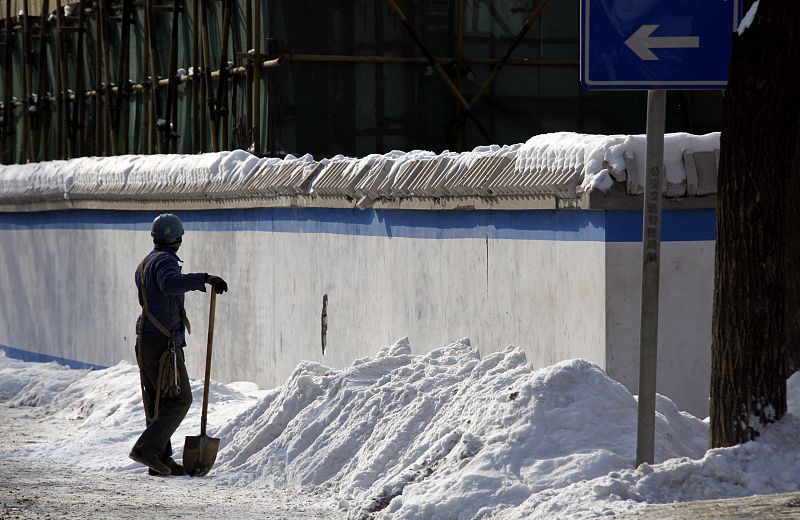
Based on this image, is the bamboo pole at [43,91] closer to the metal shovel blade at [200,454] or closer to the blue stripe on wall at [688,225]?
the metal shovel blade at [200,454]

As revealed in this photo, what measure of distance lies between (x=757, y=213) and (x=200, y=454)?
15.8ft

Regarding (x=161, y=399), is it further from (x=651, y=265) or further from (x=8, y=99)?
(x=8, y=99)

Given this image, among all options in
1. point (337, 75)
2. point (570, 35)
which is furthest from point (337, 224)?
point (570, 35)

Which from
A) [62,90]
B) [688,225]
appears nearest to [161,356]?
[688,225]

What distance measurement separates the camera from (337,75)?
69.2 feet

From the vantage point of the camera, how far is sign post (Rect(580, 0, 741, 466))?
26.2 feet

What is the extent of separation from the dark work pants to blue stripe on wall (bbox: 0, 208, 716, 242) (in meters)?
2.13

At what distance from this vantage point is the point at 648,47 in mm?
7988

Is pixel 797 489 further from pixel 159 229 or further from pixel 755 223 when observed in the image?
pixel 159 229

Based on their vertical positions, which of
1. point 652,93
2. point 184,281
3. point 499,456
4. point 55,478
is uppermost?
point 652,93

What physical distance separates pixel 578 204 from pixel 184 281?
2.92m

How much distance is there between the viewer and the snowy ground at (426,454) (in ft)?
26.1

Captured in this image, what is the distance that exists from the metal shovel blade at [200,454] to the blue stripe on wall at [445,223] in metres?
2.31

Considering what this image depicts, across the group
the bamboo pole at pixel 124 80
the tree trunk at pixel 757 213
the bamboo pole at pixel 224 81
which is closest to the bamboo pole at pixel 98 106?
the bamboo pole at pixel 124 80
